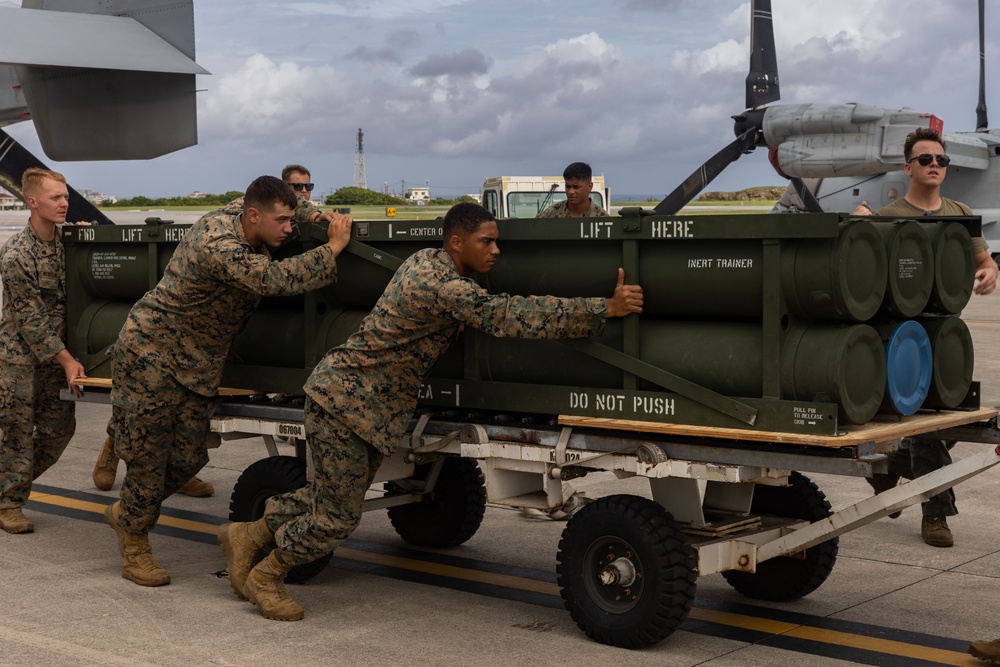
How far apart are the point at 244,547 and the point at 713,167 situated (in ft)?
76.7

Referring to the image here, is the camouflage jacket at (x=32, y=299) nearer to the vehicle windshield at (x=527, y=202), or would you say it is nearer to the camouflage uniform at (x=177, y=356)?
the camouflage uniform at (x=177, y=356)

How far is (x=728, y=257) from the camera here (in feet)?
14.9

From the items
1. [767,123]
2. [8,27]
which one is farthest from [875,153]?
[8,27]

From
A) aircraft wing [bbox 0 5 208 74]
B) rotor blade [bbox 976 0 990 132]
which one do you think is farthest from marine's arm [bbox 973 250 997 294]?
rotor blade [bbox 976 0 990 132]

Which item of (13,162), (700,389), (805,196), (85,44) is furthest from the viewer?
(805,196)

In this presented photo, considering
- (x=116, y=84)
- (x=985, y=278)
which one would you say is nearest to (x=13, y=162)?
(x=116, y=84)

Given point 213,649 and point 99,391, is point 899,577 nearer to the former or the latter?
point 213,649

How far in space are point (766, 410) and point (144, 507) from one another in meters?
3.14

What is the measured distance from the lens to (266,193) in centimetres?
543

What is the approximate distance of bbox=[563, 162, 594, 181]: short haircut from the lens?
7.86 metres

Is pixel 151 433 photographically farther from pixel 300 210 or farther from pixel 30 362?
pixel 30 362

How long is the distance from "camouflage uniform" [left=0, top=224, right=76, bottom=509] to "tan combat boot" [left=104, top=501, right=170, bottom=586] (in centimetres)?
130

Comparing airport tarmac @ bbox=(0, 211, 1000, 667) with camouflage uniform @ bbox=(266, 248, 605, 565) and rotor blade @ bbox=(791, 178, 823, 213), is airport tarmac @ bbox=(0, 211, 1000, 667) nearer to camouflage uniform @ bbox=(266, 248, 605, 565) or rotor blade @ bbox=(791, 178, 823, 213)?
camouflage uniform @ bbox=(266, 248, 605, 565)

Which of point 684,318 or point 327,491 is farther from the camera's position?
point 327,491
